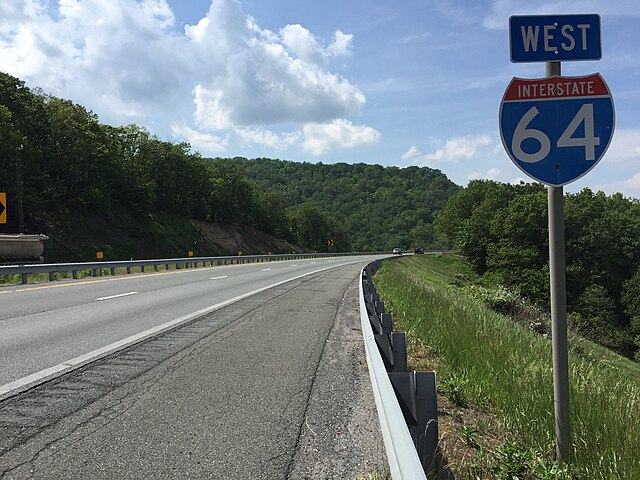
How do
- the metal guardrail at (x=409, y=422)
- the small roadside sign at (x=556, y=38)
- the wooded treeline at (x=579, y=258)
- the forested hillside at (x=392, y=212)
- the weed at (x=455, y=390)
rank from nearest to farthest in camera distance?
1. the metal guardrail at (x=409, y=422)
2. the small roadside sign at (x=556, y=38)
3. the weed at (x=455, y=390)
4. the wooded treeline at (x=579, y=258)
5. the forested hillside at (x=392, y=212)

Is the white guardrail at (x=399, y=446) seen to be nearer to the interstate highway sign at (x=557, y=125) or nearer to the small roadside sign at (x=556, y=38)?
the interstate highway sign at (x=557, y=125)

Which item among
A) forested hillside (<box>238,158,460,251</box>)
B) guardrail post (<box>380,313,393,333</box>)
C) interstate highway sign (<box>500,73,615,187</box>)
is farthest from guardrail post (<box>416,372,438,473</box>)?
forested hillside (<box>238,158,460,251</box>)

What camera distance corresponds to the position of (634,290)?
54281 millimetres

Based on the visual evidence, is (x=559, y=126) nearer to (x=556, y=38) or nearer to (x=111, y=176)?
(x=556, y=38)

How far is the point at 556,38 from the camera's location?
11.9 ft

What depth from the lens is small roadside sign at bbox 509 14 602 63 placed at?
3.60 m

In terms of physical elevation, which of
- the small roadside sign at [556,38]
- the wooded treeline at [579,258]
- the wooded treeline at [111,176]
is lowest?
the wooded treeline at [579,258]

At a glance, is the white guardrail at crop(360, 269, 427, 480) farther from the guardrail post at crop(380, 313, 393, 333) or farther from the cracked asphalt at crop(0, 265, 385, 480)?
the guardrail post at crop(380, 313, 393, 333)

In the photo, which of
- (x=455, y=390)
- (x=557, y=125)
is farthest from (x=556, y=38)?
(x=455, y=390)

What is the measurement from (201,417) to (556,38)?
403cm

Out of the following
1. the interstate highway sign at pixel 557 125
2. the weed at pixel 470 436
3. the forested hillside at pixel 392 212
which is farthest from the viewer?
the forested hillside at pixel 392 212

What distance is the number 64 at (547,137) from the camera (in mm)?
3406

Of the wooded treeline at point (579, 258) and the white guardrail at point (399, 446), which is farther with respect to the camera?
the wooded treeline at point (579, 258)

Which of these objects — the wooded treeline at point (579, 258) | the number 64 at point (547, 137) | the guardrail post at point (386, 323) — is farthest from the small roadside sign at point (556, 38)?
the wooded treeline at point (579, 258)
